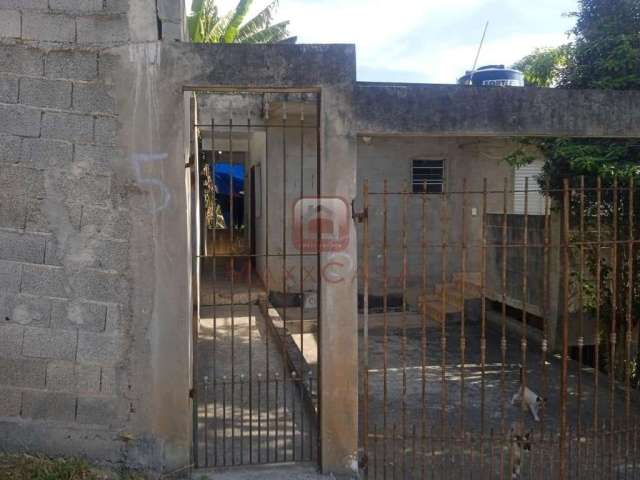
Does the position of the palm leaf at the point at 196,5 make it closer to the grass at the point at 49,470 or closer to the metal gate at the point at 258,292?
the metal gate at the point at 258,292

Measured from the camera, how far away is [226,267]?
13.8 metres

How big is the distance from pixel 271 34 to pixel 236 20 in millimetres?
1050

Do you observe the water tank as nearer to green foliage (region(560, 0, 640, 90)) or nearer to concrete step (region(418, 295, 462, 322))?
green foliage (region(560, 0, 640, 90))

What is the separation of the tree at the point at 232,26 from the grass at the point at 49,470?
1199cm

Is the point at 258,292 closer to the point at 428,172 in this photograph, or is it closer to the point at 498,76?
the point at 428,172

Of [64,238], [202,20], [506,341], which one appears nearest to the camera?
[64,238]

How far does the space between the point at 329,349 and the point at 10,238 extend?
2.22 meters

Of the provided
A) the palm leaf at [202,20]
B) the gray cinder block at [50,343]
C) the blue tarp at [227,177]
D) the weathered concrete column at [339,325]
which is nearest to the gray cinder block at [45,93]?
the gray cinder block at [50,343]

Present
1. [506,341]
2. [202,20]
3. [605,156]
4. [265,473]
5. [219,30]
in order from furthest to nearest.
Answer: [219,30] → [202,20] → [506,341] → [605,156] → [265,473]

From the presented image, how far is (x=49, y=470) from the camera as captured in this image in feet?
12.0

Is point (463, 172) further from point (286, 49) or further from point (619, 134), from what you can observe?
point (286, 49)

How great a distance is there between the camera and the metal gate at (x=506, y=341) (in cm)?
421

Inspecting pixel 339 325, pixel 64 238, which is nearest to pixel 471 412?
pixel 339 325

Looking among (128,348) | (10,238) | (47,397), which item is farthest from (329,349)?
(10,238)
